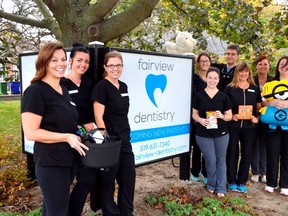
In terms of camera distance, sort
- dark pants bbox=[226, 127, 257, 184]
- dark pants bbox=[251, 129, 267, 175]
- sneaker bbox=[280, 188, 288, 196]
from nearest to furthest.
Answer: dark pants bbox=[226, 127, 257, 184] < sneaker bbox=[280, 188, 288, 196] < dark pants bbox=[251, 129, 267, 175]

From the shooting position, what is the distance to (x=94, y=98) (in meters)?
3.05

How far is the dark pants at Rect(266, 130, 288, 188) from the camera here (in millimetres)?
4664

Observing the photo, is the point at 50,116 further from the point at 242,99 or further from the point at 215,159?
the point at 242,99

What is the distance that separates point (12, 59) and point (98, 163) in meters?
4.95

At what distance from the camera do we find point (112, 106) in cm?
310

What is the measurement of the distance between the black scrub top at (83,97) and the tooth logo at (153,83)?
2.94 ft

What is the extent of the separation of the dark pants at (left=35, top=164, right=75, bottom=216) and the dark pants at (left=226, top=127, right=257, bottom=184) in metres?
2.81

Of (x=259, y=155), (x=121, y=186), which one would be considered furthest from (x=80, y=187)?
(x=259, y=155)

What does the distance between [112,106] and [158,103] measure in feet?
3.74

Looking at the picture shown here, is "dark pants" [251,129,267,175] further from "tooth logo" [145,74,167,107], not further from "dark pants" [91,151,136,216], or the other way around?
"dark pants" [91,151,136,216]

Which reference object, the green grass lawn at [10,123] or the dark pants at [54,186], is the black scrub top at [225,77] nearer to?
the dark pants at [54,186]

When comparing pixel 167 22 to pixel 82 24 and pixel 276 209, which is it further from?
pixel 276 209

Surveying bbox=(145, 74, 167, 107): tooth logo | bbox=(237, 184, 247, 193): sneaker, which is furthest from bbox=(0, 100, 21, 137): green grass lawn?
bbox=(237, 184, 247, 193): sneaker

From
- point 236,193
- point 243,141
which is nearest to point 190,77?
point 243,141
